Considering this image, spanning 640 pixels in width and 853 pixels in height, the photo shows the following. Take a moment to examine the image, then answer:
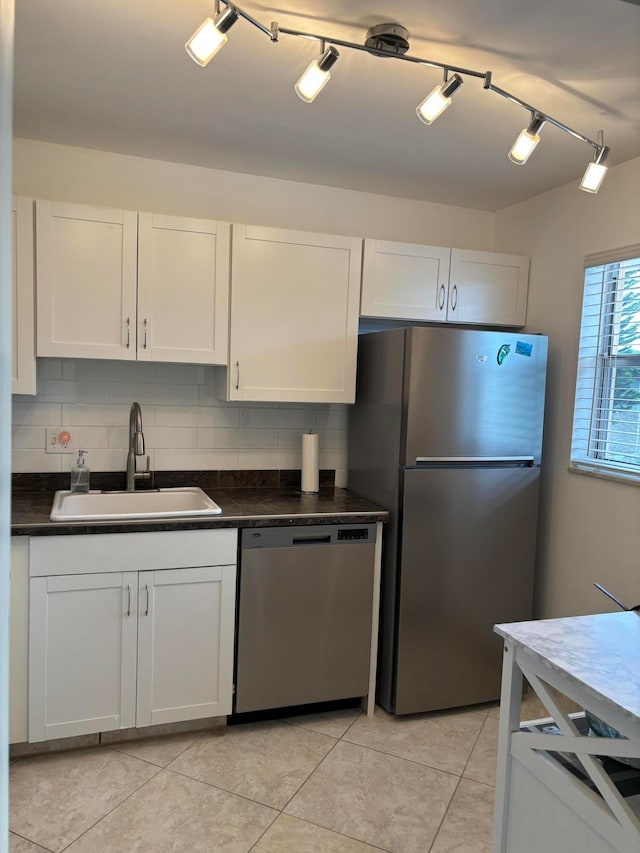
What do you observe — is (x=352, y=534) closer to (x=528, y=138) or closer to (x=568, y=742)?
(x=568, y=742)

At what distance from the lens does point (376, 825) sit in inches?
83.3

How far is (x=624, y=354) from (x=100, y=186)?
243cm

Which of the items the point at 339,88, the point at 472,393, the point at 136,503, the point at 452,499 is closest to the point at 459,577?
the point at 452,499

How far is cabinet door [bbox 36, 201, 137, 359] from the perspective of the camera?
2484 mm

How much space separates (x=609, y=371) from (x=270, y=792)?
2.22 meters

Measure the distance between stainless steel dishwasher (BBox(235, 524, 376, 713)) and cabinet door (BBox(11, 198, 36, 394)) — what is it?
42.0 inches

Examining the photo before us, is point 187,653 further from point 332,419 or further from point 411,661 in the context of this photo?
point 332,419

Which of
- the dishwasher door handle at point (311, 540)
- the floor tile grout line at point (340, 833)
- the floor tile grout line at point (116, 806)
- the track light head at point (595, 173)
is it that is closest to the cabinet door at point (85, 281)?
the dishwasher door handle at point (311, 540)

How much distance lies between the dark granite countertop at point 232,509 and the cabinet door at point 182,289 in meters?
0.65

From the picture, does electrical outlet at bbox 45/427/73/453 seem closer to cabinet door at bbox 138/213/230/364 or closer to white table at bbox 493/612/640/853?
cabinet door at bbox 138/213/230/364

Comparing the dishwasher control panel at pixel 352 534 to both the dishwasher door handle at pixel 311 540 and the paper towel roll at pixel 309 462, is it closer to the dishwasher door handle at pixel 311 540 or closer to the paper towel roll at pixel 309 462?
the dishwasher door handle at pixel 311 540

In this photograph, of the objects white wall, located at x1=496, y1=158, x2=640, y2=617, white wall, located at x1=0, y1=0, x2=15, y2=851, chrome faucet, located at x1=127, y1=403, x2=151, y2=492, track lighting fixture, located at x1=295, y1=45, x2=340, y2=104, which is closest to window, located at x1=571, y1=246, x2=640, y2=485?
white wall, located at x1=496, y1=158, x2=640, y2=617

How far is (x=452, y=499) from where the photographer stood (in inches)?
108

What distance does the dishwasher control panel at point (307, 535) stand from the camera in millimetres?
2549
